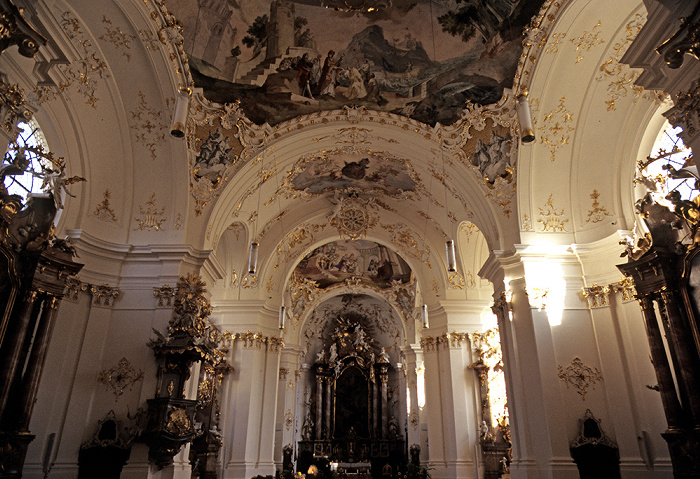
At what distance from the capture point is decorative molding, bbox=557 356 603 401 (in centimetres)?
934

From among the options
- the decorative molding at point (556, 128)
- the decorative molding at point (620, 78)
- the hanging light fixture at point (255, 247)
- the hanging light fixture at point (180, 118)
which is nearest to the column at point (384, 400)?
the hanging light fixture at point (255, 247)

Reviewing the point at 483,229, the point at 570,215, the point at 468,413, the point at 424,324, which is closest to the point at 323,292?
the point at 424,324

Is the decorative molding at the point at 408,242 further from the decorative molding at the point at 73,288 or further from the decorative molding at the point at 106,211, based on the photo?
the decorative molding at the point at 73,288

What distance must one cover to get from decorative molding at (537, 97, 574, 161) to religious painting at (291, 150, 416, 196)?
3.94m

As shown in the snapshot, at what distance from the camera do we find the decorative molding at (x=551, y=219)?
34.6 ft

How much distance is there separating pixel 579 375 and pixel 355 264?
41.8 feet

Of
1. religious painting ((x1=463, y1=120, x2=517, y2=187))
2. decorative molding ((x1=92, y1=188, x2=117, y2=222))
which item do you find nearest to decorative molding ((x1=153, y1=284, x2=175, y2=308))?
decorative molding ((x1=92, y1=188, x2=117, y2=222))

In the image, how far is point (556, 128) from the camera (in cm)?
1027

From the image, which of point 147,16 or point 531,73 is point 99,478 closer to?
point 147,16

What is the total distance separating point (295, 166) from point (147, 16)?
5.28 metres

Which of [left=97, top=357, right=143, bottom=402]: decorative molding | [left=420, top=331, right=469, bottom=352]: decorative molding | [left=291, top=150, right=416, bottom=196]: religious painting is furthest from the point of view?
[left=420, top=331, right=469, bottom=352]: decorative molding

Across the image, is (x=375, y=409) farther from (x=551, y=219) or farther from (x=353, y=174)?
(x=551, y=219)

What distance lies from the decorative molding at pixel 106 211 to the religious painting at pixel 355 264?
10.6 metres

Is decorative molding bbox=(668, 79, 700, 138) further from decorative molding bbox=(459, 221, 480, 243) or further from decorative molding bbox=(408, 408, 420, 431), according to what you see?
decorative molding bbox=(408, 408, 420, 431)
